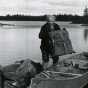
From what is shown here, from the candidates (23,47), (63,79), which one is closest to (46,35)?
(63,79)

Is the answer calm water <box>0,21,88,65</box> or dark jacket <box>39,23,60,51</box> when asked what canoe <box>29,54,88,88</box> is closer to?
dark jacket <box>39,23,60,51</box>

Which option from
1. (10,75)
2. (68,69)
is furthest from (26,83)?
(68,69)

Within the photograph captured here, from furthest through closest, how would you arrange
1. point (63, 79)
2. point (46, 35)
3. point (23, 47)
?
point (23, 47) → point (46, 35) → point (63, 79)

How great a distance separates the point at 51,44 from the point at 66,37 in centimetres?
43

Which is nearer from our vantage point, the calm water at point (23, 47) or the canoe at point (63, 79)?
the canoe at point (63, 79)

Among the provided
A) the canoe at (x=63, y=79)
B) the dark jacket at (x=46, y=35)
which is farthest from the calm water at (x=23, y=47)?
the canoe at (x=63, y=79)

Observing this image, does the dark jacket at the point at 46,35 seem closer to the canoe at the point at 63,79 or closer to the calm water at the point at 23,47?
the canoe at the point at 63,79

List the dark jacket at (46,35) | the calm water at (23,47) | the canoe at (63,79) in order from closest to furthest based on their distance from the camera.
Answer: the canoe at (63,79) → the dark jacket at (46,35) → the calm water at (23,47)

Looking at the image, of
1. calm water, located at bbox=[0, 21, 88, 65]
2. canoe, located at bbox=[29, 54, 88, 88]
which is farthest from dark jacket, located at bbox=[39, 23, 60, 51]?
calm water, located at bbox=[0, 21, 88, 65]

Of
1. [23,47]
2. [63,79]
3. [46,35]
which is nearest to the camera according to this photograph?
[63,79]

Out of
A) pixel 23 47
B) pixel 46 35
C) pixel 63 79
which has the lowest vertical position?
pixel 23 47

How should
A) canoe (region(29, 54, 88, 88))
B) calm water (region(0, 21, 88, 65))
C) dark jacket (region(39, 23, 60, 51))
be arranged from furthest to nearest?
calm water (region(0, 21, 88, 65)), dark jacket (region(39, 23, 60, 51)), canoe (region(29, 54, 88, 88))

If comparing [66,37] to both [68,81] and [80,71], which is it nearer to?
[80,71]

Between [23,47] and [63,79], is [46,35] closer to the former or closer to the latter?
[63,79]
